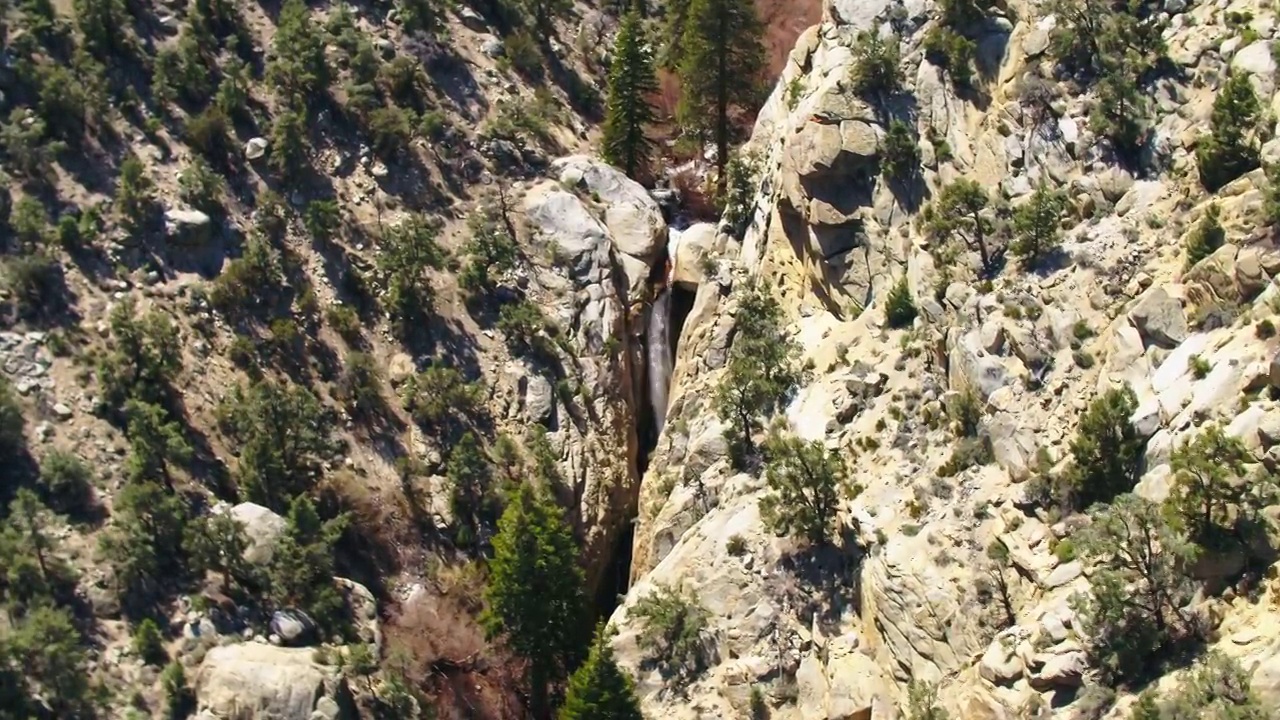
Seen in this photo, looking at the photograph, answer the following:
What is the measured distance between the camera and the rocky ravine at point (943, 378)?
144 feet

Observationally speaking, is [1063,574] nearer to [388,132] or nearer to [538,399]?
[538,399]

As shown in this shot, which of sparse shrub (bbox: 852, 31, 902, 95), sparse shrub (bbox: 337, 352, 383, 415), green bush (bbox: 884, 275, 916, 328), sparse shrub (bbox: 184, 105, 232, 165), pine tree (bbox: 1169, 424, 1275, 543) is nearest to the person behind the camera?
pine tree (bbox: 1169, 424, 1275, 543)

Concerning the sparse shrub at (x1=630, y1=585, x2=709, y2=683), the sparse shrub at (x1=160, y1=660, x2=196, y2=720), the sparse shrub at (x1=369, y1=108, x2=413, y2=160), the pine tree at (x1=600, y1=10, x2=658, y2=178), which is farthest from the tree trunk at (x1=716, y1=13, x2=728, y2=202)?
the sparse shrub at (x1=160, y1=660, x2=196, y2=720)

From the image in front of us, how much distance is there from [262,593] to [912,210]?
3155 cm

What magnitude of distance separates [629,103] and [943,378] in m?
29.1

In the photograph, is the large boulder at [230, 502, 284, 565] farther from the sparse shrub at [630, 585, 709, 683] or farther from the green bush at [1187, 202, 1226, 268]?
the green bush at [1187, 202, 1226, 268]

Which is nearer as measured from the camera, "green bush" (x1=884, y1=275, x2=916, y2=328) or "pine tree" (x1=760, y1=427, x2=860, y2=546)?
"pine tree" (x1=760, y1=427, x2=860, y2=546)

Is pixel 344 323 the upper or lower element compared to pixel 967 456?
lower

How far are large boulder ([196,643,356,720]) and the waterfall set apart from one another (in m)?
22.2

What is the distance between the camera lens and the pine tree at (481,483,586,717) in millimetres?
56344

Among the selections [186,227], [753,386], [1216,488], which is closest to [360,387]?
[186,227]

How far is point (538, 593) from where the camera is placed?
56688mm

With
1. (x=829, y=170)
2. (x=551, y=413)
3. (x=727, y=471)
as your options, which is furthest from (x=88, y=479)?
(x=829, y=170)

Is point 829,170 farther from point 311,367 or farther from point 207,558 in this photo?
point 207,558
